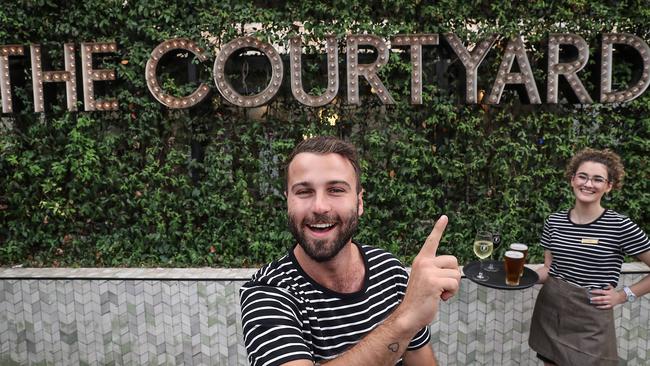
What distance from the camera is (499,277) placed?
2828mm

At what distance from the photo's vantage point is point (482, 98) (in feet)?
13.7

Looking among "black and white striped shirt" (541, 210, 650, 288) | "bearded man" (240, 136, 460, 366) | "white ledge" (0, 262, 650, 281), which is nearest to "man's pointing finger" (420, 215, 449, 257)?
"bearded man" (240, 136, 460, 366)

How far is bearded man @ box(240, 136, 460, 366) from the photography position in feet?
4.24

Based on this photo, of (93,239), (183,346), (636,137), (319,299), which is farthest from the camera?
(93,239)

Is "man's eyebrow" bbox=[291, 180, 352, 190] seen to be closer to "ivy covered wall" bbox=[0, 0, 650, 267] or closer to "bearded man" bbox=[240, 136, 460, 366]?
"bearded man" bbox=[240, 136, 460, 366]

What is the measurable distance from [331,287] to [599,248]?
1.99m

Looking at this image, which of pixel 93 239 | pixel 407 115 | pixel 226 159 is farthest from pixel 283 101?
pixel 93 239

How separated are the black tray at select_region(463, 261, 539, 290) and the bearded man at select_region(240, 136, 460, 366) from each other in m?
1.14

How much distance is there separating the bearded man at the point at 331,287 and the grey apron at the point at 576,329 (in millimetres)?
1625

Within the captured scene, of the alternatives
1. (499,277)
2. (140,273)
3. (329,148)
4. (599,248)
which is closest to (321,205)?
(329,148)

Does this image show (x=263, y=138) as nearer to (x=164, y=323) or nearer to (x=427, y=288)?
(x=164, y=323)

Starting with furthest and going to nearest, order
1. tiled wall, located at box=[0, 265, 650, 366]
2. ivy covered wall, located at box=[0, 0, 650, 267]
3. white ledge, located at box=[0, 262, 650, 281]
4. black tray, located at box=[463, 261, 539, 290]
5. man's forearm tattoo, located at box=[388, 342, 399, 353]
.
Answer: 1. ivy covered wall, located at box=[0, 0, 650, 267]
2. white ledge, located at box=[0, 262, 650, 281]
3. tiled wall, located at box=[0, 265, 650, 366]
4. black tray, located at box=[463, 261, 539, 290]
5. man's forearm tattoo, located at box=[388, 342, 399, 353]

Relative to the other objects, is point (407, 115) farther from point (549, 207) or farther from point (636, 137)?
point (636, 137)

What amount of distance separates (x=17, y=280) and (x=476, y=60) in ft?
15.3
